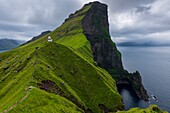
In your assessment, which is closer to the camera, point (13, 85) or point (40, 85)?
point (40, 85)

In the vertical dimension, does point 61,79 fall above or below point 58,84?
above

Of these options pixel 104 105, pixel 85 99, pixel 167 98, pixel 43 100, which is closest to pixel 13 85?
pixel 43 100

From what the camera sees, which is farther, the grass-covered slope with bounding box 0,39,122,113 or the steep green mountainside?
the grass-covered slope with bounding box 0,39,122,113

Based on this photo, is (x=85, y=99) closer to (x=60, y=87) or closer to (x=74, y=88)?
(x=74, y=88)

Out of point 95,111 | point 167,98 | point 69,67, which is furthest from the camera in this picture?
point 167,98

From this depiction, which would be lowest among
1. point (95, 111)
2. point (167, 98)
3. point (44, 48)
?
point (167, 98)

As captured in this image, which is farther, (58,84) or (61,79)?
(61,79)

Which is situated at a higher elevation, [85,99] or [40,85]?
[40,85]

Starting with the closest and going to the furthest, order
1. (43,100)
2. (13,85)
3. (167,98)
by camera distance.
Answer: (43,100), (13,85), (167,98)

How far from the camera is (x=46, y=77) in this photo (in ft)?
346

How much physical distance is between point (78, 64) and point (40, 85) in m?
55.1

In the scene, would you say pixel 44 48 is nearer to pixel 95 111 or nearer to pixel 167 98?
pixel 95 111

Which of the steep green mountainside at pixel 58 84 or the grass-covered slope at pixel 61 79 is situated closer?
the steep green mountainside at pixel 58 84

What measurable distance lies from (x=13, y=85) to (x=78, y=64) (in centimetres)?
5444
